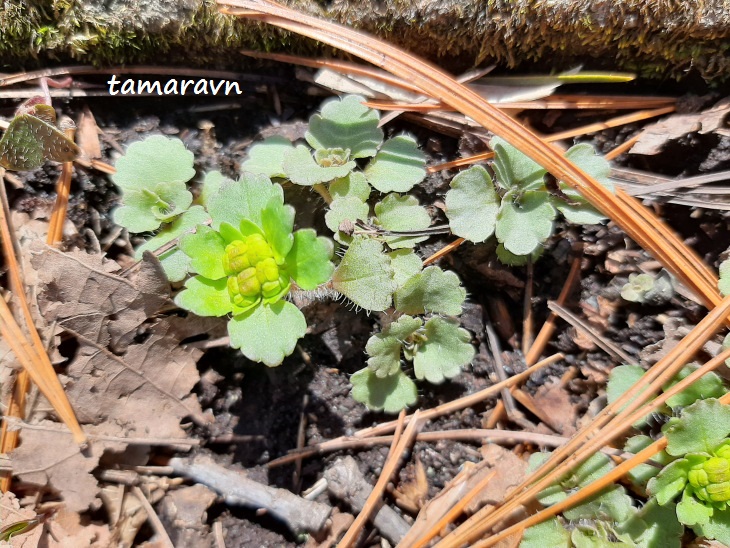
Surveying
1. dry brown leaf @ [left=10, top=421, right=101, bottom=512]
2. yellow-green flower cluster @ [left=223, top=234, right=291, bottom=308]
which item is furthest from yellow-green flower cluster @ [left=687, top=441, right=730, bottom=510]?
dry brown leaf @ [left=10, top=421, right=101, bottom=512]

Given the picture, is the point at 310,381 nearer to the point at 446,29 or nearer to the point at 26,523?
the point at 26,523

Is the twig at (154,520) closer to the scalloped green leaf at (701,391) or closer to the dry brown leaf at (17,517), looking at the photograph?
the dry brown leaf at (17,517)

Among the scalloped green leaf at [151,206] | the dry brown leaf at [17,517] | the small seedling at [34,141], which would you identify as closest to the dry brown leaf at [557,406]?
the scalloped green leaf at [151,206]

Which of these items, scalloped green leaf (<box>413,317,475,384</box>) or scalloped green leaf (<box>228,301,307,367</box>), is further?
scalloped green leaf (<box>413,317,475,384</box>)

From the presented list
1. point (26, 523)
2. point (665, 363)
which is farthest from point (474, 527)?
point (26, 523)

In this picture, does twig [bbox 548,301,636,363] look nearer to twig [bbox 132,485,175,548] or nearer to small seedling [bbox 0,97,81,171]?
twig [bbox 132,485,175,548]

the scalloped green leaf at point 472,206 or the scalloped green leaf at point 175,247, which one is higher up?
the scalloped green leaf at point 472,206
